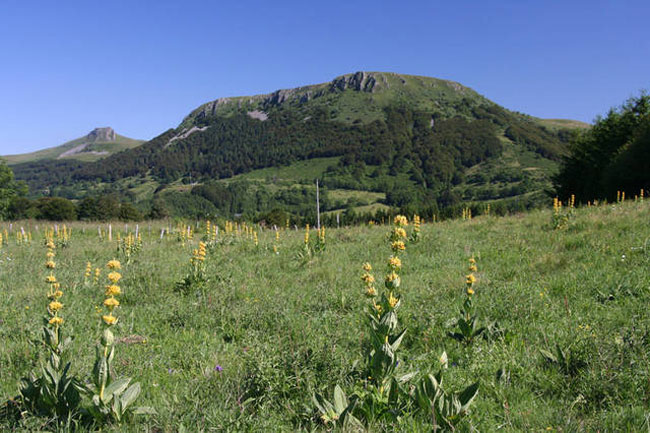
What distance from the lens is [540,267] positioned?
25.0 ft

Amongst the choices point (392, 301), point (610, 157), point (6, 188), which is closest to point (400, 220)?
point (392, 301)

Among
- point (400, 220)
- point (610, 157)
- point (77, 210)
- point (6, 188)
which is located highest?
point (610, 157)

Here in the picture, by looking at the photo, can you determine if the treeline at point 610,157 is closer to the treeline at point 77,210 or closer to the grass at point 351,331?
the grass at point 351,331

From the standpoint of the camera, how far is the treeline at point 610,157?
33.4 m

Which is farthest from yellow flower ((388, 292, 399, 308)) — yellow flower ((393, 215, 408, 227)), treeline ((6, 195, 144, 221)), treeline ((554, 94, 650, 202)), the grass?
treeline ((6, 195, 144, 221))

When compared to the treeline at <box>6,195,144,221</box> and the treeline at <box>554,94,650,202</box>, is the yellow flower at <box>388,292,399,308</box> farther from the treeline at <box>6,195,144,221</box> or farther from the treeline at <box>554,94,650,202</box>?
the treeline at <box>6,195,144,221</box>

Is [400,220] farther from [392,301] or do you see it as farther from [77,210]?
[77,210]

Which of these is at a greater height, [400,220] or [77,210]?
[400,220]

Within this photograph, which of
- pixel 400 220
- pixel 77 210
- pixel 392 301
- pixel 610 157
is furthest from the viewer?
pixel 77 210

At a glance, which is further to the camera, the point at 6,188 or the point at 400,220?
the point at 6,188

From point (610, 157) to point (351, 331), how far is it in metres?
47.1

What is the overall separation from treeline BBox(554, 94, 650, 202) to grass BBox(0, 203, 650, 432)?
29558mm

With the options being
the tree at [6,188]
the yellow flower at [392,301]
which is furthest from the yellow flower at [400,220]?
the tree at [6,188]

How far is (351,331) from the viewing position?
5207 mm
